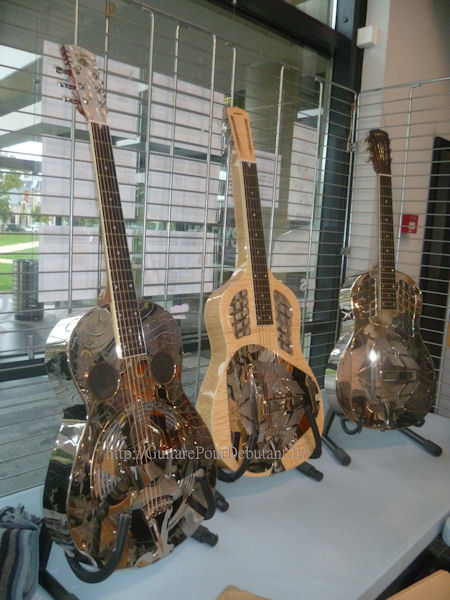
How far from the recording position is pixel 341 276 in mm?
1946

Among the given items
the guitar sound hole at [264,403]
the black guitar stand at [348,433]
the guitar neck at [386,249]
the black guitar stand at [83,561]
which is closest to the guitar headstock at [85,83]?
the guitar sound hole at [264,403]

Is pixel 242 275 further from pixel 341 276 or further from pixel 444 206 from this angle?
pixel 444 206

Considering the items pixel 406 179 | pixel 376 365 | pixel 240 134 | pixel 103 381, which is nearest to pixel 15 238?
pixel 103 381

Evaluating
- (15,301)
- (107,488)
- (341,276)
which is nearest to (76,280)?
(15,301)

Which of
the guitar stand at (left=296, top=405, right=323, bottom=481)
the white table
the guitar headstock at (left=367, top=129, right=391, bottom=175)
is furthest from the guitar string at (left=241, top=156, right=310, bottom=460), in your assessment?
the guitar headstock at (left=367, top=129, right=391, bottom=175)

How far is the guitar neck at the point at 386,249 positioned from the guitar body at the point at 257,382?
325 millimetres

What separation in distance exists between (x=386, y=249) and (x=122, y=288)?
86 centimetres

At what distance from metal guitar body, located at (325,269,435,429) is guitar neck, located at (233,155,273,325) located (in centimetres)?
30

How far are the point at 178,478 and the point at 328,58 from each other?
68.7 inches

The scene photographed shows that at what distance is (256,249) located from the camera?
1.17m

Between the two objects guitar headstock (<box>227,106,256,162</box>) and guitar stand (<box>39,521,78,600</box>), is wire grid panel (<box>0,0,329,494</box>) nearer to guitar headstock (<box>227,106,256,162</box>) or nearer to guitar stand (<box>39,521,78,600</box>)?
guitar headstock (<box>227,106,256,162</box>)

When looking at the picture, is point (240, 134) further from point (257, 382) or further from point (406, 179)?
point (406, 179)

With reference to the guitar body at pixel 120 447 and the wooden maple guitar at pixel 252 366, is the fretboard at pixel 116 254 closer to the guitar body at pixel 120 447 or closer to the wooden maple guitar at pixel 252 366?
the guitar body at pixel 120 447

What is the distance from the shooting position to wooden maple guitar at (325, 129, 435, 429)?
1.32m
